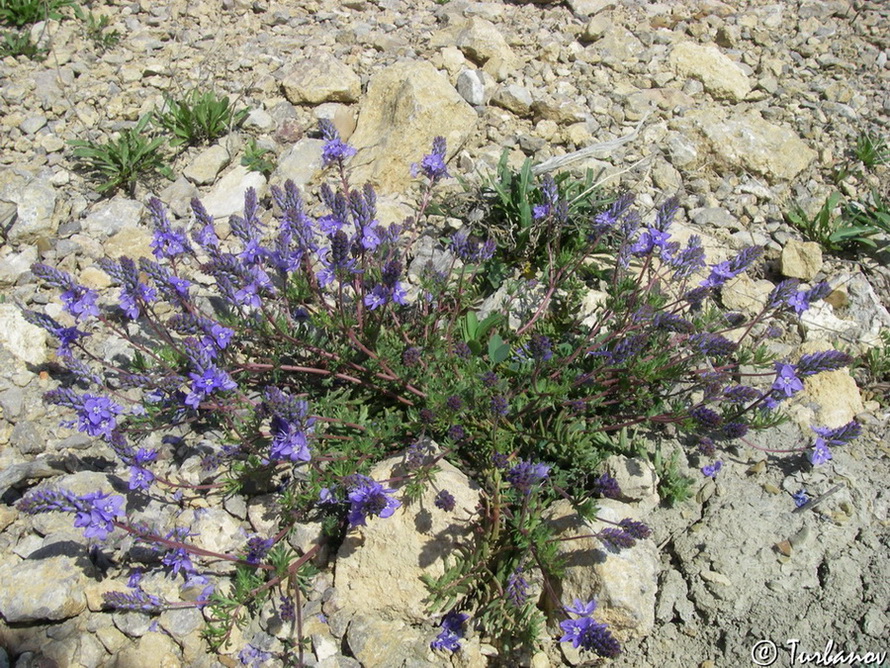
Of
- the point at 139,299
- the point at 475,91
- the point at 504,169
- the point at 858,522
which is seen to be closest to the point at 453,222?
the point at 504,169

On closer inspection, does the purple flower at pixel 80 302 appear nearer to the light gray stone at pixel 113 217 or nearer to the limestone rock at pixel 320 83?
the light gray stone at pixel 113 217

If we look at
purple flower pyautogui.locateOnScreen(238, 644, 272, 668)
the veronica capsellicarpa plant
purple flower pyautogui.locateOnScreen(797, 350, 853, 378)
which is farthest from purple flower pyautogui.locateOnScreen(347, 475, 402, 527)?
purple flower pyautogui.locateOnScreen(797, 350, 853, 378)

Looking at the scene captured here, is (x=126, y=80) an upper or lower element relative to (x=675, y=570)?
upper

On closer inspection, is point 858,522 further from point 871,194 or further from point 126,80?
point 126,80

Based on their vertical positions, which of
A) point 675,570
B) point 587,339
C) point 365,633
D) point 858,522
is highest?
point 587,339

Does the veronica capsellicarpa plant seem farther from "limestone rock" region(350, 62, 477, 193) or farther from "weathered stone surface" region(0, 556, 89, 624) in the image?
"limestone rock" region(350, 62, 477, 193)

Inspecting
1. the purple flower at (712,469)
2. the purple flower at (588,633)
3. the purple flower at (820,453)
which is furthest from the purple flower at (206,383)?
the purple flower at (820,453)

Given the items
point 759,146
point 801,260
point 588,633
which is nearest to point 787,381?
point 588,633

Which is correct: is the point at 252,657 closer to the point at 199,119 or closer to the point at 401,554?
the point at 401,554
